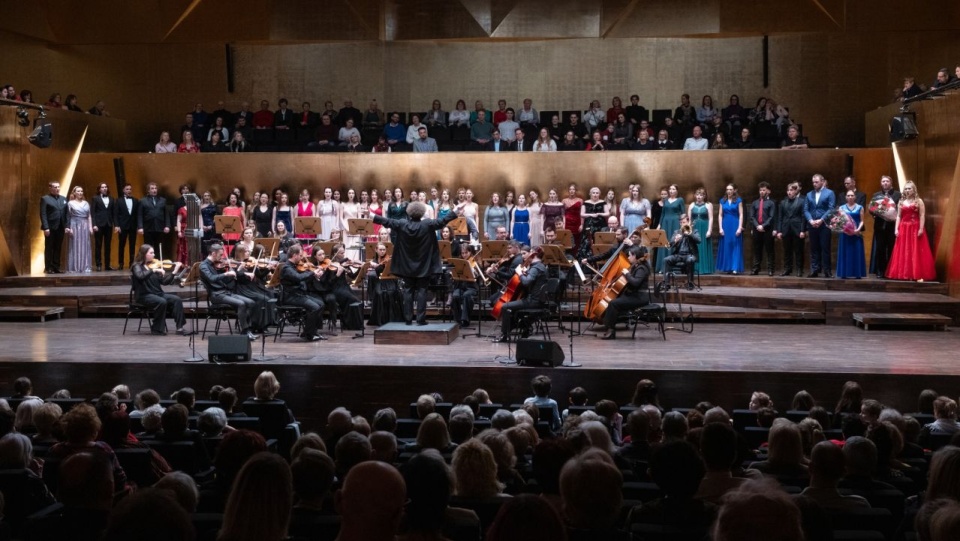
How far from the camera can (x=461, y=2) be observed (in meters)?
19.6

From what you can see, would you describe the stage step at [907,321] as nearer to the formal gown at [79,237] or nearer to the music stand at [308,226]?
the music stand at [308,226]

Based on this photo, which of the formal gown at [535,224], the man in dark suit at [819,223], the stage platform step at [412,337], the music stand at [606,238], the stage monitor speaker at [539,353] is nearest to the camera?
the stage monitor speaker at [539,353]

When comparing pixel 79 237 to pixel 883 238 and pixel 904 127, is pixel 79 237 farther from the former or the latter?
pixel 904 127

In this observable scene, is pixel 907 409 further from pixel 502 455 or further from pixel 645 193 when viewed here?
pixel 645 193

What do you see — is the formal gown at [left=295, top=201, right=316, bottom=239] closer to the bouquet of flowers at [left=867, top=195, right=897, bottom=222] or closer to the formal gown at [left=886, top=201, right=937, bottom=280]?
the bouquet of flowers at [left=867, top=195, right=897, bottom=222]

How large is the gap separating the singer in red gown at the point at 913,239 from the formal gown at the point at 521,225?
548 centimetres

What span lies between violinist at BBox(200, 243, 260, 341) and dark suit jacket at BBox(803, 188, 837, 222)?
26.3ft

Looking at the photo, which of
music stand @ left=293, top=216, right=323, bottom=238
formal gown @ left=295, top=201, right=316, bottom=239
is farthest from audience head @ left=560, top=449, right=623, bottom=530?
formal gown @ left=295, top=201, right=316, bottom=239

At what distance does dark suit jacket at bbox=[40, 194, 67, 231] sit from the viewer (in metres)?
15.4

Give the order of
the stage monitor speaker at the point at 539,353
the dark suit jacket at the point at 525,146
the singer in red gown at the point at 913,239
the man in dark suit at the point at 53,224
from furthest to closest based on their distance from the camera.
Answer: the dark suit jacket at the point at 525,146, the man in dark suit at the point at 53,224, the singer in red gown at the point at 913,239, the stage monitor speaker at the point at 539,353

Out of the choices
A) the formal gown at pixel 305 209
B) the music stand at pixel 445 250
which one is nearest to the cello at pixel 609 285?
the music stand at pixel 445 250

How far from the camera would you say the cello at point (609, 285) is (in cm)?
1088

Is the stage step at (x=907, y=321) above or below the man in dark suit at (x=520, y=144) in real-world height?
below

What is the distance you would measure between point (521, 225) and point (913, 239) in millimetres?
5789
